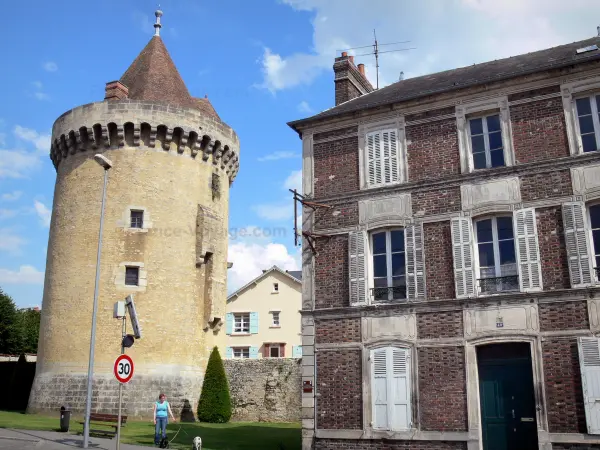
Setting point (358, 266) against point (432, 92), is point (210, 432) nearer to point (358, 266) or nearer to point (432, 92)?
point (358, 266)

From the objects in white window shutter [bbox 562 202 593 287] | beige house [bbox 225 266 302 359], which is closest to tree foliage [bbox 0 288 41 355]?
beige house [bbox 225 266 302 359]

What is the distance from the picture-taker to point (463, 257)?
14.0 metres

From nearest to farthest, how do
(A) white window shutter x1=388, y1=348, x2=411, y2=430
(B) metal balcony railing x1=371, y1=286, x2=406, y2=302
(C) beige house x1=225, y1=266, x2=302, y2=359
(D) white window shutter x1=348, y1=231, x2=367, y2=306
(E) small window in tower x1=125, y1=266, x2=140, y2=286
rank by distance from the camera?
1. (A) white window shutter x1=388, y1=348, x2=411, y2=430
2. (B) metal balcony railing x1=371, y1=286, x2=406, y2=302
3. (D) white window shutter x1=348, y1=231, x2=367, y2=306
4. (E) small window in tower x1=125, y1=266, x2=140, y2=286
5. (C) beige house x1=225, y1=266, x2=302, y2=359

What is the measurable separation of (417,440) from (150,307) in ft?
46.4

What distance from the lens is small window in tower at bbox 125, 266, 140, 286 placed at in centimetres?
2478

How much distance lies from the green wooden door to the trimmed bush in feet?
47.7

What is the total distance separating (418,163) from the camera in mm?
15242

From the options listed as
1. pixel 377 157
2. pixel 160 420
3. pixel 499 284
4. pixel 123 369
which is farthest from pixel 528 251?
pixel 160 420

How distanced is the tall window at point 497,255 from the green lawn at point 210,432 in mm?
6851

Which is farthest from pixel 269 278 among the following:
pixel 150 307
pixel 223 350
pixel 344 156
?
pixel 344 156

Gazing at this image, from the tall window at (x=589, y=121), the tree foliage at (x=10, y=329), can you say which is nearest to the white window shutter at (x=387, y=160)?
the tall window at (x=589, y=121)

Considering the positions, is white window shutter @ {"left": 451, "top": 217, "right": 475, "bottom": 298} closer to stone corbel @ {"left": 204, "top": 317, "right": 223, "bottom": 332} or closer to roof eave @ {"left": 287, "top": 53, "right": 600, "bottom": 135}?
roof eave @ {"left": 287, "top": 53, "right": 600, "bottom": 135}

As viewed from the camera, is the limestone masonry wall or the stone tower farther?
the limestone masonry wall

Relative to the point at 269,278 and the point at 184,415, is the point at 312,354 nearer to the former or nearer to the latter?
the point at 184,415
